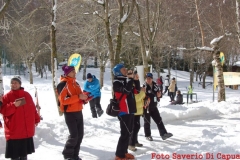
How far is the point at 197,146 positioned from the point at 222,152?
2.11ft

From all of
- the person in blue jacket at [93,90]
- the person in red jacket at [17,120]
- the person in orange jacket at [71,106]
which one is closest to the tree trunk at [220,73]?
the person in blue jacket at [93,90]

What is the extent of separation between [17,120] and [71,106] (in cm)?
91

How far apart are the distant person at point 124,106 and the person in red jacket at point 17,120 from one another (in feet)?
5.01

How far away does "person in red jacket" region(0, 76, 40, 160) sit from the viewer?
4.19 metres

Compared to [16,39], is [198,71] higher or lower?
lower

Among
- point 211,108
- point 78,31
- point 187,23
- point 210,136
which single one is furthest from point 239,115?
point 78,31

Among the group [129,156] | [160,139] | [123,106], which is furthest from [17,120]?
[160,139]

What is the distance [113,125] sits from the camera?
8.08m

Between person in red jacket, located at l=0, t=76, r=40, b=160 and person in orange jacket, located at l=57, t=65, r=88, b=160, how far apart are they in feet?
1.86

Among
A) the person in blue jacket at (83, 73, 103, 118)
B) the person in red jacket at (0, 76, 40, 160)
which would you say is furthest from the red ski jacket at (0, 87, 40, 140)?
the person in blue jacket at (83, 73, 103, 118)

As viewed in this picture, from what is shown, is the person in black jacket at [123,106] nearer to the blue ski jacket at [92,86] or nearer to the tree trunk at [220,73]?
the blue ski jacket at [92,86]

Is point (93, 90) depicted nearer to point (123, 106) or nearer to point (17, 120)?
point (123, 106)

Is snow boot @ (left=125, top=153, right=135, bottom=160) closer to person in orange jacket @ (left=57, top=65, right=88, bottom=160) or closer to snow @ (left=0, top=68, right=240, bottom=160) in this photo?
snow @ (left=0, top=68, right=240, bottom=160)

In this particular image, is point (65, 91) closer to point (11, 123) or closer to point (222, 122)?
point (11, 123)
